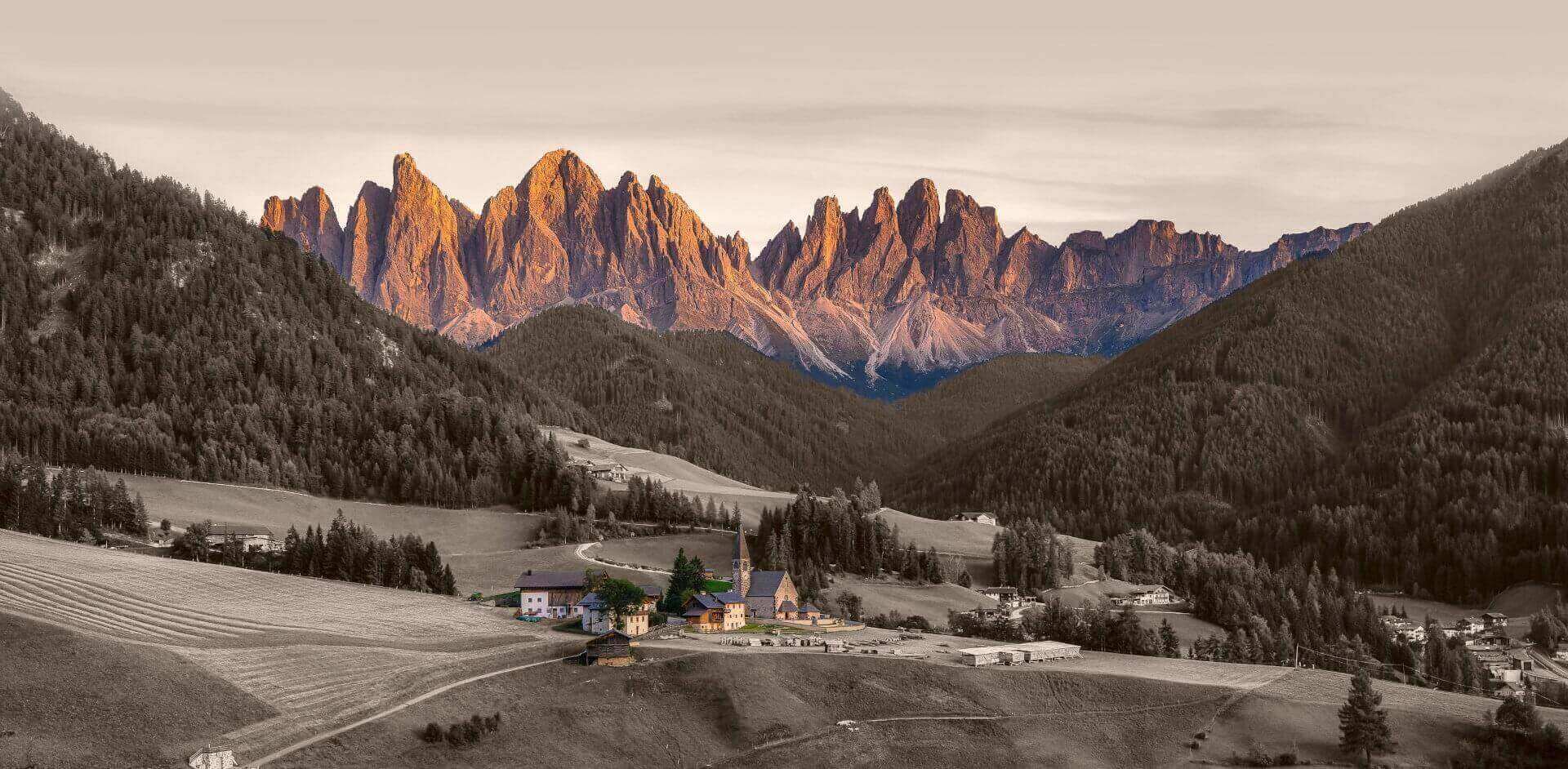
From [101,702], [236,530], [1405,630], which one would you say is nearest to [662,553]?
[236,530]

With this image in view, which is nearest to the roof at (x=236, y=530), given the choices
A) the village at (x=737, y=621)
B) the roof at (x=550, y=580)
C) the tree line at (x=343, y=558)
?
the tree line at (x=343, y=558)

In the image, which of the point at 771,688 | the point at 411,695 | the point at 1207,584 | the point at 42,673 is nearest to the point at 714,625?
the point at 771,688

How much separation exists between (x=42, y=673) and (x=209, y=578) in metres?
42.5

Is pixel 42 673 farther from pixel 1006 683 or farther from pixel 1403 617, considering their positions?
pixel 1403 617

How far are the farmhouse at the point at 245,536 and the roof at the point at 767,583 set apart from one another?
52.4 meters

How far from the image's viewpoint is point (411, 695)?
112688mm

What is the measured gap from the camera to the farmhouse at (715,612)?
5704 inches

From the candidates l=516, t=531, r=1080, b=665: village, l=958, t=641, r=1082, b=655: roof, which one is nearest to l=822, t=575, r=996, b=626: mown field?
l=516, t=531, r=1080, b=665: village

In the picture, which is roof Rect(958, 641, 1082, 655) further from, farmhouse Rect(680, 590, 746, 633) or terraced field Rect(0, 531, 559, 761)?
terraced field Rect(0, 531, 559, 761)

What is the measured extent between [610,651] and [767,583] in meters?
32.5

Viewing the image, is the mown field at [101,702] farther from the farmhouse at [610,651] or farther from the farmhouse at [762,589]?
the farmhouse at [762,589]

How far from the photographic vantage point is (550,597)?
15175 cm

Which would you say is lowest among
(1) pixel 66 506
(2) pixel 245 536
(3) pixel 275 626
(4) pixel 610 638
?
(4) pixel 610 638

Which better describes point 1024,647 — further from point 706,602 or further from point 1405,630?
point 1405,630
